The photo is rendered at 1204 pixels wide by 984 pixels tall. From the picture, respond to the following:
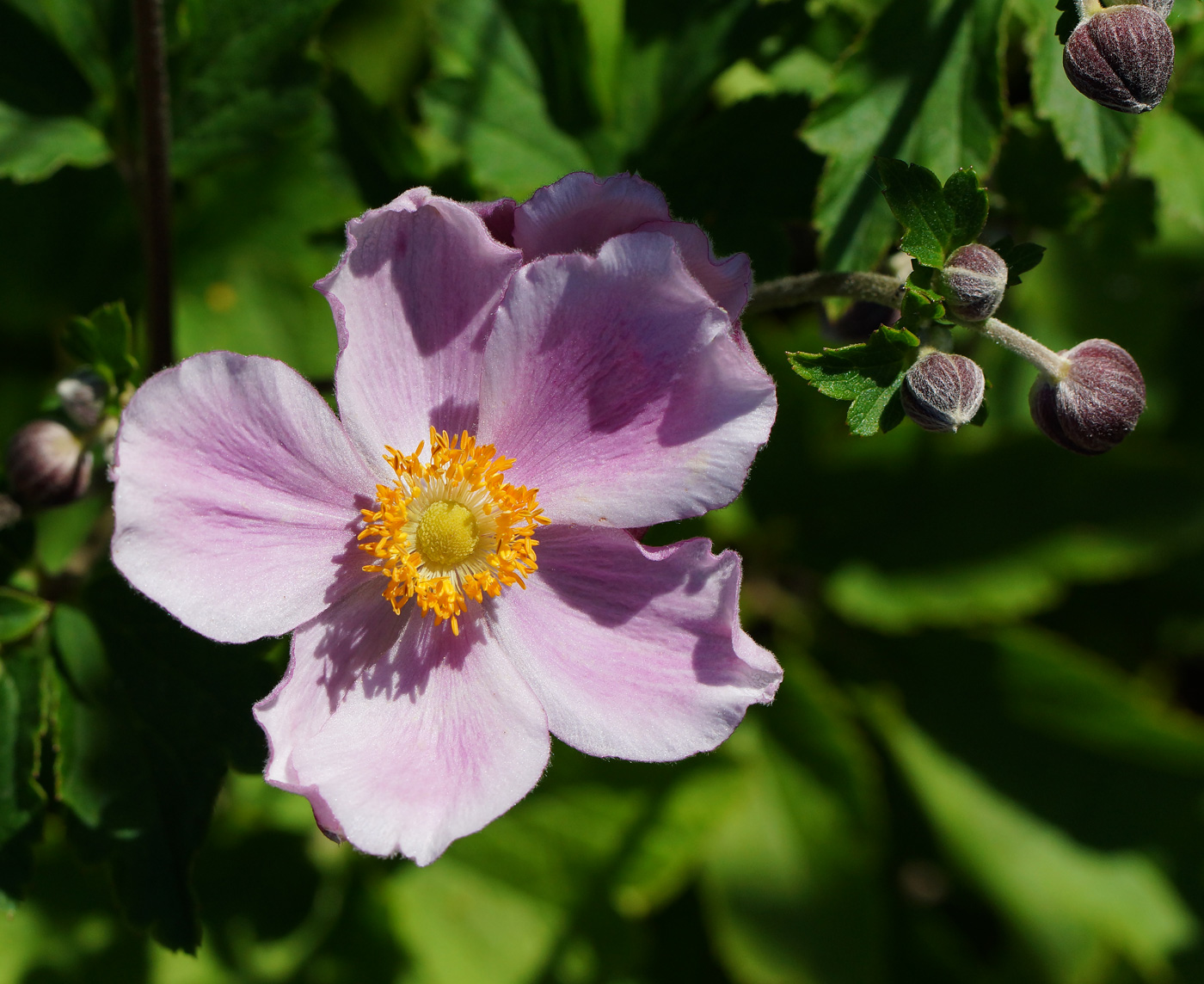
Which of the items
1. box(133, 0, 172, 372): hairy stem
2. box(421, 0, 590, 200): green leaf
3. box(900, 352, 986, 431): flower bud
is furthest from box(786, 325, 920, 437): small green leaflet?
box(133, 0, 172, 372): hairy stem

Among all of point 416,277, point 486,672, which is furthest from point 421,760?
point 416,277

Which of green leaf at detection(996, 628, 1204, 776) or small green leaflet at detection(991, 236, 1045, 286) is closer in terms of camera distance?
small green leaflet at detection(991, 236, 1045, 286)

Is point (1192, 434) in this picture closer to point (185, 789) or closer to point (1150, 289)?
point (1150, 289)

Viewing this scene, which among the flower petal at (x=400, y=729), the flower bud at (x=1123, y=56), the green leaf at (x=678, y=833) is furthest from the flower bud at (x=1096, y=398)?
the green leaf at (x=678, y=833)

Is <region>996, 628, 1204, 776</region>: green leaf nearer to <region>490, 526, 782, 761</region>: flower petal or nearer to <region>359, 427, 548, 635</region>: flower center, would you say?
<region>490, 526, 782, 761</region>: flower petal

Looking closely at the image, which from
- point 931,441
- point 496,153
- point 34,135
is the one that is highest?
point 496,153
